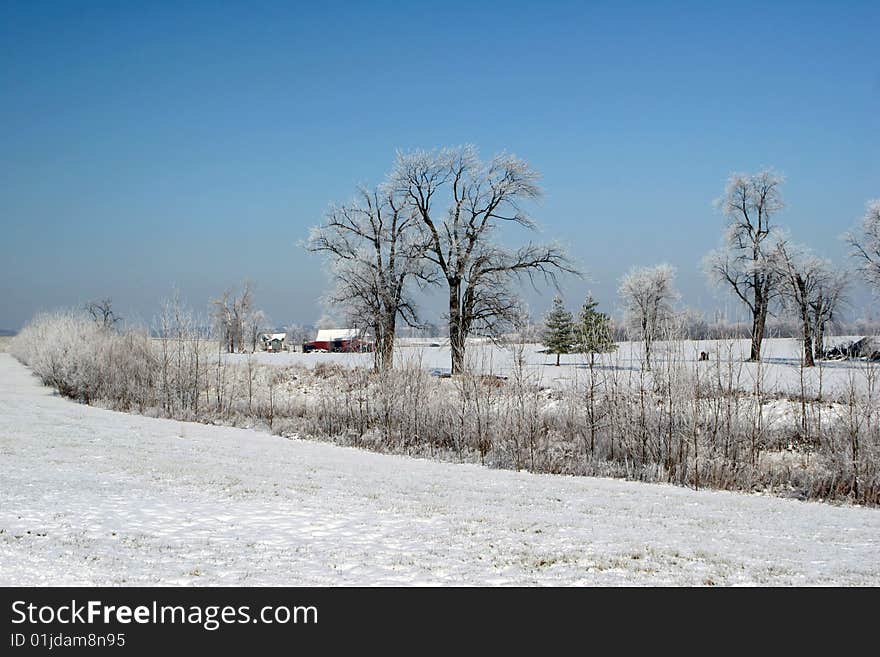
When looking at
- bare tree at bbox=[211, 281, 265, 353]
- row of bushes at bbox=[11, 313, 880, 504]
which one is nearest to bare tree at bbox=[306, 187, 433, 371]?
row of bushes at bbox=[11, 313, 880, 504]

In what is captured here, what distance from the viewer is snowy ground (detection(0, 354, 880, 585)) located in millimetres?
6512

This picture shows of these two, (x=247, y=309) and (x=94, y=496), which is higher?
(x=247, y=309)

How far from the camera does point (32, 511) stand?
8305mm

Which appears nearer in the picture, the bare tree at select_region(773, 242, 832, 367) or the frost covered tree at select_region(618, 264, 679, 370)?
the bare tree at select_region(773, 242, 832, 367)

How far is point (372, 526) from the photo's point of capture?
28.1 feet

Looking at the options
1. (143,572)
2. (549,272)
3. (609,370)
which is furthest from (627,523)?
(549,272)

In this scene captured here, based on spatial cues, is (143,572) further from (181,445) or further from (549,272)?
(549,272)

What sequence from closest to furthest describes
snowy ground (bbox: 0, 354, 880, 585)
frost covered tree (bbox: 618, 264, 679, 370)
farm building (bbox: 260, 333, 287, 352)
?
snowy ground (bbox: 0, 354, 880, 585), frost covered tree (bbox: 618, 264, 679, 370), farm building (bbox: 260, 333, 287, 352)

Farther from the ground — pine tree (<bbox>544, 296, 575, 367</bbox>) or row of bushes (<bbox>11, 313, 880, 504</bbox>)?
pine tree (<bbox>544, 296, 575, 367</bbox>)

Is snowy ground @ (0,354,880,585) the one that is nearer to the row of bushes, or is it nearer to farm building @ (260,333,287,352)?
the row of bushes

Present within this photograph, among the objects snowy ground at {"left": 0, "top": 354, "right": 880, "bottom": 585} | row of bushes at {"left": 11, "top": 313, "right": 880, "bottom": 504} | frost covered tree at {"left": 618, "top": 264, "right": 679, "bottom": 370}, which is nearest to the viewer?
snowy ground at {"left": 0, "top": 354, "right": 880, "bottom": 585}
